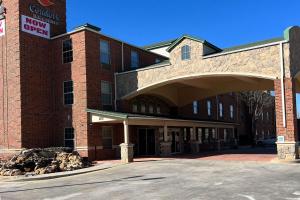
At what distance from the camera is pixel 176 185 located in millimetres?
14805

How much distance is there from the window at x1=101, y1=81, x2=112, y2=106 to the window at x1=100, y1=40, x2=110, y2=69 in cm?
130

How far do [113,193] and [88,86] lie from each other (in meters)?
15.5

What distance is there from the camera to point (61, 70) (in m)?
29.9

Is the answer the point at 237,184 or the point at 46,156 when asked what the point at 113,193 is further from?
the point at 46,156

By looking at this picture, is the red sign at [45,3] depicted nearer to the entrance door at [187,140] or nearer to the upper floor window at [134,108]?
the upper floor window at [134,108]

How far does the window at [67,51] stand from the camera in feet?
96.5

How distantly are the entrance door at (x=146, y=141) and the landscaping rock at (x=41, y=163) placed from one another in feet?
29.1

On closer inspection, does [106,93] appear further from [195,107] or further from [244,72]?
[195,107]

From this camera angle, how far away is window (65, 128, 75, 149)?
2865 centimetres

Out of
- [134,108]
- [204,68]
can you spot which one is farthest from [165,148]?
[204,68]

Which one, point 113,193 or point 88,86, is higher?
point 88,86

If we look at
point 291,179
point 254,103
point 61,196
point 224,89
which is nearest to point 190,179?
point 291,179

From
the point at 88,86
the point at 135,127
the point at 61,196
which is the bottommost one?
the point at 61,196

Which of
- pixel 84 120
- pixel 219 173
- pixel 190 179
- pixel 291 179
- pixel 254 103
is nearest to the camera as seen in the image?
pixel 291 179
